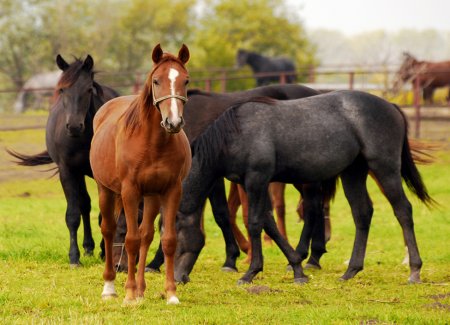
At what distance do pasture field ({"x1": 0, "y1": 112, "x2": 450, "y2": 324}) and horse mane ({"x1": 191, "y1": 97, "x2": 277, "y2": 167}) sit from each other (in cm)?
116

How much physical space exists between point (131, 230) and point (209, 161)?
145cm

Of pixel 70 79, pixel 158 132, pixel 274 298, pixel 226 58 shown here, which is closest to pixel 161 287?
pixel 274 298

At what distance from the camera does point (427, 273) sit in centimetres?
895

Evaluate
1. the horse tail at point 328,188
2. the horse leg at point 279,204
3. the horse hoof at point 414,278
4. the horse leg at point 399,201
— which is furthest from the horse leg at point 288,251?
the horse leg at point 279,204

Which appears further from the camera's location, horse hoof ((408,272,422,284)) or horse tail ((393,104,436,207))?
horse tail ((393,104,436,207))

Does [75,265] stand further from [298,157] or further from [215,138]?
[298,157]

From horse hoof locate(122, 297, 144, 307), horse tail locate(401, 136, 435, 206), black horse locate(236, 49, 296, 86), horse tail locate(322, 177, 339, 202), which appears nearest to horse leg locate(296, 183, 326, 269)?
horse tail locate(322, 177, 339, 202)

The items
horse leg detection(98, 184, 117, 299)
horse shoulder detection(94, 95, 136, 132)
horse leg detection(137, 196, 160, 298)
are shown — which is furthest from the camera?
horse shoulder detection(94, 95, 136, 132)

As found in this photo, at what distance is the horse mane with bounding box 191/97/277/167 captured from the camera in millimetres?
7965

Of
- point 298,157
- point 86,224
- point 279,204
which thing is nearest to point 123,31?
point 279,204

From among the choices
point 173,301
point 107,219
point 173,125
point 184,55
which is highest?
point 184,55

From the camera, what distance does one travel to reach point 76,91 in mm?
8789

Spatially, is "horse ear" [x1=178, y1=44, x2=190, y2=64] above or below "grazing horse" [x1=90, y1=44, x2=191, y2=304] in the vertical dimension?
above

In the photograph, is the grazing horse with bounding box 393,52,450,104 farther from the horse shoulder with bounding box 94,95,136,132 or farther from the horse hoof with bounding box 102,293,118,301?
the horse hoof with bounding box 102,293,118,301
